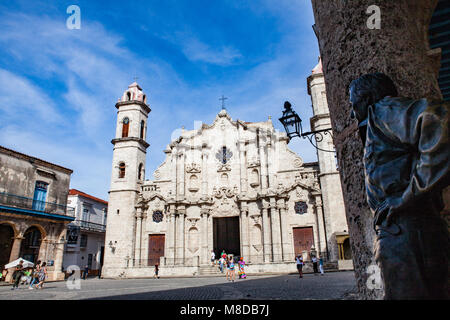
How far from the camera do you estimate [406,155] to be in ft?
5.18

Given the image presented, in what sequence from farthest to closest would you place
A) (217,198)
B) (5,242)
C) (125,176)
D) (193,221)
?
1. (217,198)
2. (125,176)
3. (193,221)
4. (5,242)

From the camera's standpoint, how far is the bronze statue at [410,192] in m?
1.37

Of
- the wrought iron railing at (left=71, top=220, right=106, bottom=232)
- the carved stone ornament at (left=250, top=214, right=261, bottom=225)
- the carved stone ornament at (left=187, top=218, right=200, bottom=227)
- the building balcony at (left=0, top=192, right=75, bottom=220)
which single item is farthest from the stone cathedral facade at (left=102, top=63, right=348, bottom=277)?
the wrought iron railing at (left=71, top=220, right=106, bottom=232)

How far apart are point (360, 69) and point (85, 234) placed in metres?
33.1

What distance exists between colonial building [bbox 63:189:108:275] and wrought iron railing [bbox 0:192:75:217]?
392 cm

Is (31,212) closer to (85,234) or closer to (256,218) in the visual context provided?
(85,234)

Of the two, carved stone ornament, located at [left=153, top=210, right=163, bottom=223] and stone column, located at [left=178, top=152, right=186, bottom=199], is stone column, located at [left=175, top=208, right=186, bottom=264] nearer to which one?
stone column, located at [left=178, top=152, right=186, bottom=199]

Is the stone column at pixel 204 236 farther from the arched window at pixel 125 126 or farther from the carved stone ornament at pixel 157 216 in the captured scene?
the arched window at pixel 125 126

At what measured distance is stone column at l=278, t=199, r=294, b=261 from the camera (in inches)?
907

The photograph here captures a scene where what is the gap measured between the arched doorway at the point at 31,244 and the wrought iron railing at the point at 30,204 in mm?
1606

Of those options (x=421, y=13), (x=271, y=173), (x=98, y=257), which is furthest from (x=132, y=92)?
(x=421, y=13)

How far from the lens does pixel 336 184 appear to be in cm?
2194

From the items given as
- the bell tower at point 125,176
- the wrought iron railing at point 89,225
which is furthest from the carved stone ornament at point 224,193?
the wrought iron railing at point 89,225

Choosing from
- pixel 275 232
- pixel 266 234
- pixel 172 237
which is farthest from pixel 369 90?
pixel 172 237
